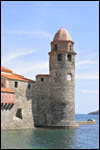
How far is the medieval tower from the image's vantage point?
36000mm

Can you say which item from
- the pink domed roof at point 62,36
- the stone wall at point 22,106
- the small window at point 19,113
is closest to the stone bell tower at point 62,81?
the pink domed roof at point 62,36

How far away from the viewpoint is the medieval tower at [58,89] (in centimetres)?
3600

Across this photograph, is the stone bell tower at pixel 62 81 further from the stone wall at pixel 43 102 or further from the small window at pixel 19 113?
the small window at pixel 19 113

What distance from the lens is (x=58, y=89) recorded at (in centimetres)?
3619

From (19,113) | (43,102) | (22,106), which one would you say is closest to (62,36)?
(43,102)

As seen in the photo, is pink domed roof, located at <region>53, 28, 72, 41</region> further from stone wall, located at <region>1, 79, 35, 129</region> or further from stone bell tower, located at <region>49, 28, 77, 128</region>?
stone wall, located at <region>1, 79, 35, 129</region>

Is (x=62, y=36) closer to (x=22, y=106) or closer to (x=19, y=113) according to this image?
(x=22, y=106)

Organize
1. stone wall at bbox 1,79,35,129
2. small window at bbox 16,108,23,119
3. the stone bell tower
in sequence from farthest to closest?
the stone bell tower < small window at bbox 16,108,23,119 < stone wall at bbox 1,79,35,129

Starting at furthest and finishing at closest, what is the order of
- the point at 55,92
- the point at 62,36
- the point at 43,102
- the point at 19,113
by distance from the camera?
the point at 62,36, the point at 43,102, the point at 55,92, the point at 19,113

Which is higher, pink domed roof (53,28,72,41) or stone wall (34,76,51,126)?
pink domed roof (53,28,72,41)

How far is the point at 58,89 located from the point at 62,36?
700cm

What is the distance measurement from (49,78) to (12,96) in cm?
628

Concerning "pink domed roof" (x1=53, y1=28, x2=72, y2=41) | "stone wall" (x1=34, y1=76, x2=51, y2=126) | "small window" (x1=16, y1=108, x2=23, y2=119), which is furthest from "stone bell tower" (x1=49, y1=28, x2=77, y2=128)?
"small window" (x1=16, y1=108, x2=23, y2=119)

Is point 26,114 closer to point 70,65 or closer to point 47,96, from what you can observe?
point 47,96
